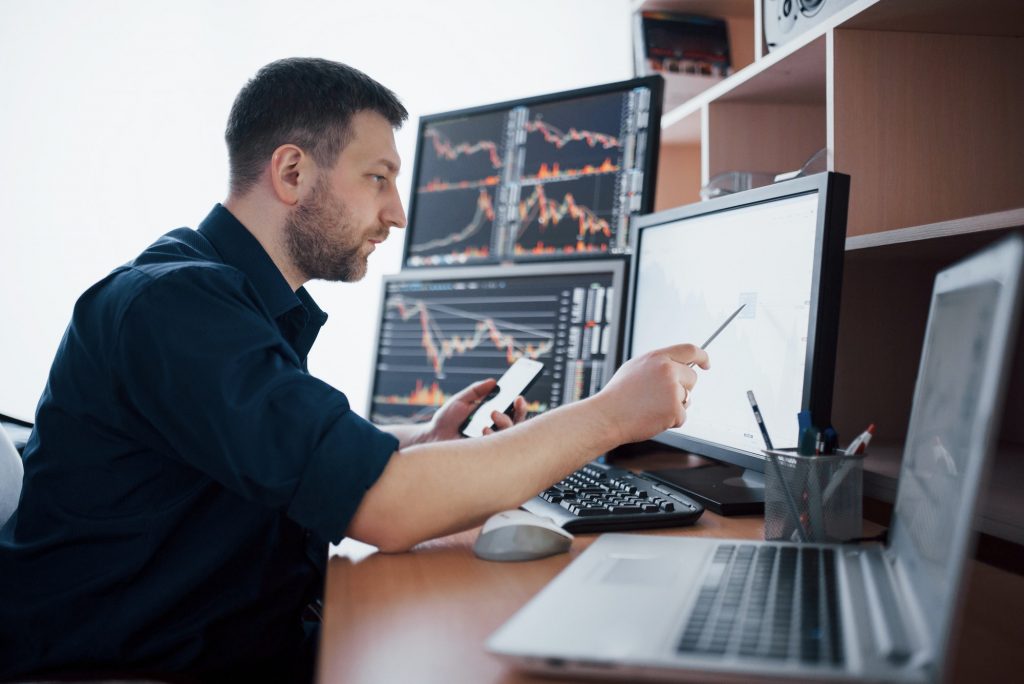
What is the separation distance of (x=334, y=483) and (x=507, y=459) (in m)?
0.17

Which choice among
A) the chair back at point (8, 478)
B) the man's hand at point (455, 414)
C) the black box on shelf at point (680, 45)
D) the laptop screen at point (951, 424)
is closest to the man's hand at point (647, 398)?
the laptop screen at point (951, 424)

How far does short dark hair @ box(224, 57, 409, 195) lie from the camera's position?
106cm

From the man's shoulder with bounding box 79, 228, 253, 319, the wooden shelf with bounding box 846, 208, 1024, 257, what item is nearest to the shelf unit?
the wooden shelf with bounding box 846, 208, 1024, 257

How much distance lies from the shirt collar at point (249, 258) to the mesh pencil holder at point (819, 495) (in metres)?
0.63

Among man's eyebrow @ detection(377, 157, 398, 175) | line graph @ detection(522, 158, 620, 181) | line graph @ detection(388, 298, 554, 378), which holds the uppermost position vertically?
line graph @ detection(522, 158, 620, 181)

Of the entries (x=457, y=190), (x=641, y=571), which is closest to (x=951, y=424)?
(x=641, y=571)

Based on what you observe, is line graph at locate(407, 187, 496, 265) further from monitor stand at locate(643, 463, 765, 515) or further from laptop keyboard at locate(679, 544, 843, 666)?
laptop keyboard at locate(679, 544, 843, 666)

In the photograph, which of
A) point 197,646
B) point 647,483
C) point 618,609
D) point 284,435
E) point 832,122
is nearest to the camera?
point 618,609

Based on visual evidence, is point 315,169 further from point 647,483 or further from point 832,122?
point 832,122

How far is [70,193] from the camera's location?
6.53ft

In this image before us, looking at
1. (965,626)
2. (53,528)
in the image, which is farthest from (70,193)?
(965,626)

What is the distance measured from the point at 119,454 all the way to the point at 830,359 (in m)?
0.77

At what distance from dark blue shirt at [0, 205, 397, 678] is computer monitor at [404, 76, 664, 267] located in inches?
30.9

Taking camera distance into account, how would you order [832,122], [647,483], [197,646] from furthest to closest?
1. [832,122]
2. [647,483]
3. [197,646]
